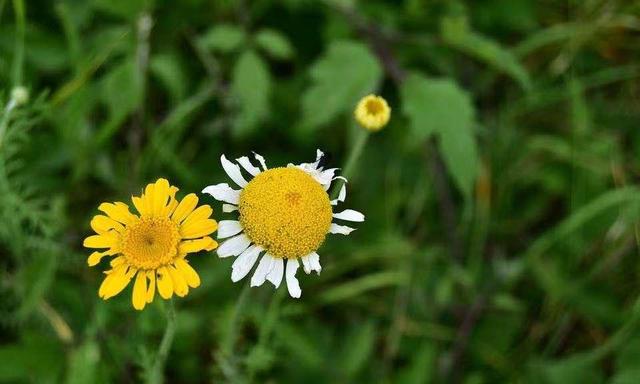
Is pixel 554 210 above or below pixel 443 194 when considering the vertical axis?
above

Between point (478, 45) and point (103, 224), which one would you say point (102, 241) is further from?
point (478, 45)


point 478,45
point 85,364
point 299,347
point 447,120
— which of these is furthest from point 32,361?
point 478,45

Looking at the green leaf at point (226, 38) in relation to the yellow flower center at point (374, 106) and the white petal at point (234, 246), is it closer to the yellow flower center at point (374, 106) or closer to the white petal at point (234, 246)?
the yellow flower center at point (374, 106)

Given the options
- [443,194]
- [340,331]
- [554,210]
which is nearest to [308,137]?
[443,194]

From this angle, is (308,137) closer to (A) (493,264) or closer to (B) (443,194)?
(B) (443,194)

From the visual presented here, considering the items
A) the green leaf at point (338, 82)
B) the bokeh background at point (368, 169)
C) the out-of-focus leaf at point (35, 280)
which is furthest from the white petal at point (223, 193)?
the out-of-focus leaf at point (35, 280)

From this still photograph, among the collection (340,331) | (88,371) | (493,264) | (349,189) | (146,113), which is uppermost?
(146,113)

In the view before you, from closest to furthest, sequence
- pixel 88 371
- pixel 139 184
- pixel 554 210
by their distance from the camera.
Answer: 1. pixel 88 371
2. pixel 139 184
3. pixel 554 210
